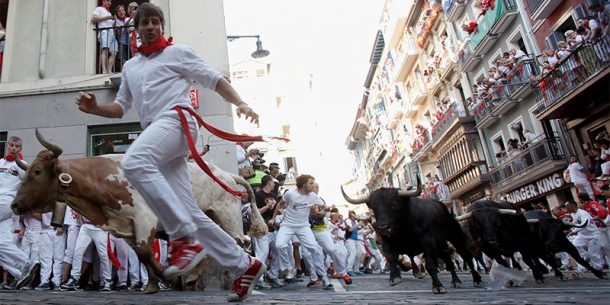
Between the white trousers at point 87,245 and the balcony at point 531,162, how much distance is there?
1970 cm

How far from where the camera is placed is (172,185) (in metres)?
3.52

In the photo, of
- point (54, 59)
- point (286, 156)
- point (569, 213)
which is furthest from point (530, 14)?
point (286, 156)

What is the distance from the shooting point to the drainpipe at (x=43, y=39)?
1009cm

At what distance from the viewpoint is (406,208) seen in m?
7.14

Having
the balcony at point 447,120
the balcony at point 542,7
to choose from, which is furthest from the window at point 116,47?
the balcony at point 447,120

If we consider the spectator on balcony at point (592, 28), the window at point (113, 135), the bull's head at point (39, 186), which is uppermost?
the spectator on balcony at point (592, 28)

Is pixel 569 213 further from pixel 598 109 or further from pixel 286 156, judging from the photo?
pixel 286 156

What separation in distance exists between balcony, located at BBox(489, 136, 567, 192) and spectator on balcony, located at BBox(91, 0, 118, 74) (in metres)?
19.0

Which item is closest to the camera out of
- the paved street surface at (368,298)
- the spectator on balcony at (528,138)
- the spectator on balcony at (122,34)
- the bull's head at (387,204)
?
the paved street surface at (368,298)

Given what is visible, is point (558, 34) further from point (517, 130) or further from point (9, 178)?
point (9, 178)

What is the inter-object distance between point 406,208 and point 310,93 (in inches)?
1948

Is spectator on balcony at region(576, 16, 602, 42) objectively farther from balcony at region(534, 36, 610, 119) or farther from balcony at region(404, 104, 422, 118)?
balcony at region(404, 104, 422, 118)

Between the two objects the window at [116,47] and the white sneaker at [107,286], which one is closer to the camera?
the white sneaker at [107,286]

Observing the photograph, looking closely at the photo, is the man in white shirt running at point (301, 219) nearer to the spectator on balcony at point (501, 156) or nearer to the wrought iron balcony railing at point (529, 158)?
the wrought iron balcony railing at point (529, 158)
